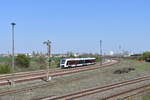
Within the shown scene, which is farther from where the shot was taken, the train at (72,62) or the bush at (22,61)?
the bush at (22,61)

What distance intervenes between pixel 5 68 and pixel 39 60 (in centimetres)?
3888

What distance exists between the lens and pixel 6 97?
27094mm

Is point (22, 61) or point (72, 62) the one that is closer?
point (72, 62)

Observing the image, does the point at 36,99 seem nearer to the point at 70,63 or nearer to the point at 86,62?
the point at 70,63

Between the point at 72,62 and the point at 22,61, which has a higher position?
the point at 22,61

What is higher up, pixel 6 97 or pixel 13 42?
pixel 13 42

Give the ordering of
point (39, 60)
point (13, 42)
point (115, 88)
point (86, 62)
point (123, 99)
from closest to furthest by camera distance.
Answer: point (123, 99), point (115, 88), point (13, 42), point (86, 62), point (39, 60)

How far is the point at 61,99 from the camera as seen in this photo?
24234mm

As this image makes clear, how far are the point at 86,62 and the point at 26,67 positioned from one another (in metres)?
16.3

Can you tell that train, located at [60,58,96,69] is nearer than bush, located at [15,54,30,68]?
Yes

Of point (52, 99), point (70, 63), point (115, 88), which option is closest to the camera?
point (52, 99)

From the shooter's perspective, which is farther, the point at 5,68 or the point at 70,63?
the point at 70,63

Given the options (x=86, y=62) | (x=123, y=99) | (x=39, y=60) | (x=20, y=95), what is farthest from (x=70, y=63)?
(x=123, y=99)

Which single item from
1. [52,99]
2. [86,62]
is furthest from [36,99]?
[86,62]
